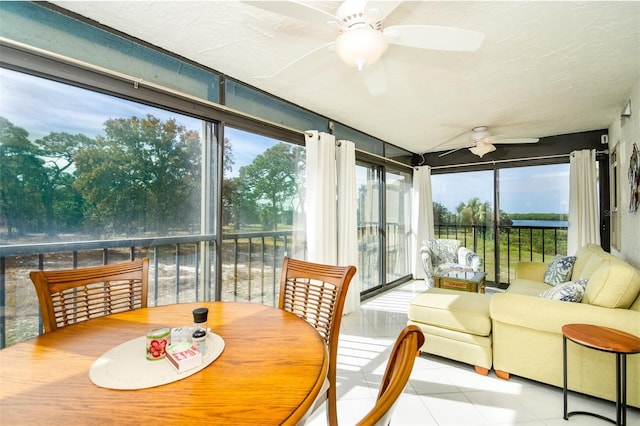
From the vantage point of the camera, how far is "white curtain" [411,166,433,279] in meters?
5.30

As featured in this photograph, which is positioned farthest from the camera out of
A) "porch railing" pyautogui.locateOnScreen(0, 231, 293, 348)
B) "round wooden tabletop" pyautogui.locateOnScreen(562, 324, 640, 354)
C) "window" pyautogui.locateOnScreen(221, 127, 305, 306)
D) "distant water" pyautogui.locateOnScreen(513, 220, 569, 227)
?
"distant water" pyautogui.locateOnScreen(513, 220, 569, 227)

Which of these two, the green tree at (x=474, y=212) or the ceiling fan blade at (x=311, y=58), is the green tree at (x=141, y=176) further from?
the green tree at (x=474, y=212)

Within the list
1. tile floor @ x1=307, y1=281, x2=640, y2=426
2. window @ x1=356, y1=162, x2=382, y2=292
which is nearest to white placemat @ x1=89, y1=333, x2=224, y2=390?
tile floor @ x1=307, y1=281, x2=640, y2=426

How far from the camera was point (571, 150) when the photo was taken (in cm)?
415

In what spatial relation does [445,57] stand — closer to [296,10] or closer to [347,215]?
[296,10]

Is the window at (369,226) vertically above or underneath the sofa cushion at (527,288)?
above

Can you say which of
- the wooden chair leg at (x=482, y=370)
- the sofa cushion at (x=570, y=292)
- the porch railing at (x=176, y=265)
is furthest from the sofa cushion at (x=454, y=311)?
the porch railing at (x=176, y=265)

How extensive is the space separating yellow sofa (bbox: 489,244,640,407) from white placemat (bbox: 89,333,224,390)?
208 cm

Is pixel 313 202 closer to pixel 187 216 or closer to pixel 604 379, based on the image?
pixel 187 216

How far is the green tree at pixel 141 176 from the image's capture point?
1.88 meters

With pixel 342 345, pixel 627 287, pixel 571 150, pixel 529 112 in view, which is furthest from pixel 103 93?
pixel 571 150

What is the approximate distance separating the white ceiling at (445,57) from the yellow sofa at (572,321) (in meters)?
1.53

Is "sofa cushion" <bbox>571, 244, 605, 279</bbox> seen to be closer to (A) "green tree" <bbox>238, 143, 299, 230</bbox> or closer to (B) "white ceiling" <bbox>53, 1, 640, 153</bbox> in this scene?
(B) "white ceiling" <bbox>53, 1, 640, 153</bbox>

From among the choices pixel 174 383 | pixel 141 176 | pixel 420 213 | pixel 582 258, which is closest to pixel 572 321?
pixel 582 258
